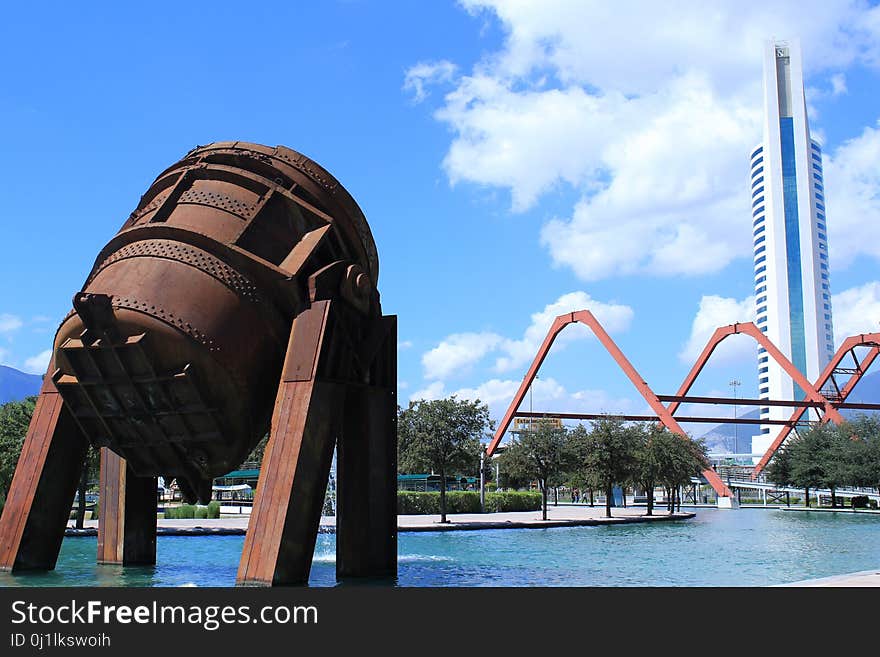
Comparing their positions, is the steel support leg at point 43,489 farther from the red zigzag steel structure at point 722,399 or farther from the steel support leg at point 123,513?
the red zigzag steel structure at point 722,399

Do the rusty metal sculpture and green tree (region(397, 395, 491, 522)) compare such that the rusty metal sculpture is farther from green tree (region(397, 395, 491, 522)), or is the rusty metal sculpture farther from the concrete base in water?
the concrete base in water

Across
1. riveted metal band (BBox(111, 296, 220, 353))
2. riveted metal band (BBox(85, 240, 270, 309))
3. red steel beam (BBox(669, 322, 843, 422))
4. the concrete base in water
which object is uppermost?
red steel beam (BBox(669, 322, 843, 422))

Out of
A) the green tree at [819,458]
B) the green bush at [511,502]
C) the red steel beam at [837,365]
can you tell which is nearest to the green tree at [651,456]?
the green bush at [511,502]

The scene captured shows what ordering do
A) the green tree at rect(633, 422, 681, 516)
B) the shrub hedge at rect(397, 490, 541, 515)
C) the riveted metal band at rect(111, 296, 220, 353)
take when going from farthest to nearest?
the green tree at rect(633, 422, 681, 516) → the shrub hedge at rect(397, 490, 541, 515) → the riveted metal band at rect(111, 296, 220, 353)

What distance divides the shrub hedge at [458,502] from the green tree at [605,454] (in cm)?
693

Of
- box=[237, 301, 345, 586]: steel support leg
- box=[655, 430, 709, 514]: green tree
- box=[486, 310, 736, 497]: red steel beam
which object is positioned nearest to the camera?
box=[237, 301, 345, 586]: steel support leg

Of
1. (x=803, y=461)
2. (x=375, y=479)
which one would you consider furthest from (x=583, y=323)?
(x=375, y=479)

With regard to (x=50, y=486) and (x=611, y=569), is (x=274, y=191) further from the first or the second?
(x=611, y=569)

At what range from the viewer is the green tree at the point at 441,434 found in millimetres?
45094

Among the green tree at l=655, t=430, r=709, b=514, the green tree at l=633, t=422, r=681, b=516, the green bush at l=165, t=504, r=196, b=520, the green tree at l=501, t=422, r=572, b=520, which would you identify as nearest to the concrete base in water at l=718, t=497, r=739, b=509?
the green tree at l=655, t=430, r=709, b=514

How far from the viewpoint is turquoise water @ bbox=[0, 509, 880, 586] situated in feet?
48.3

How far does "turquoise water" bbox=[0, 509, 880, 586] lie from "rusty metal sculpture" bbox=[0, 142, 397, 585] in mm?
1293

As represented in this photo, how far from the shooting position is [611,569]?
19.0 m
